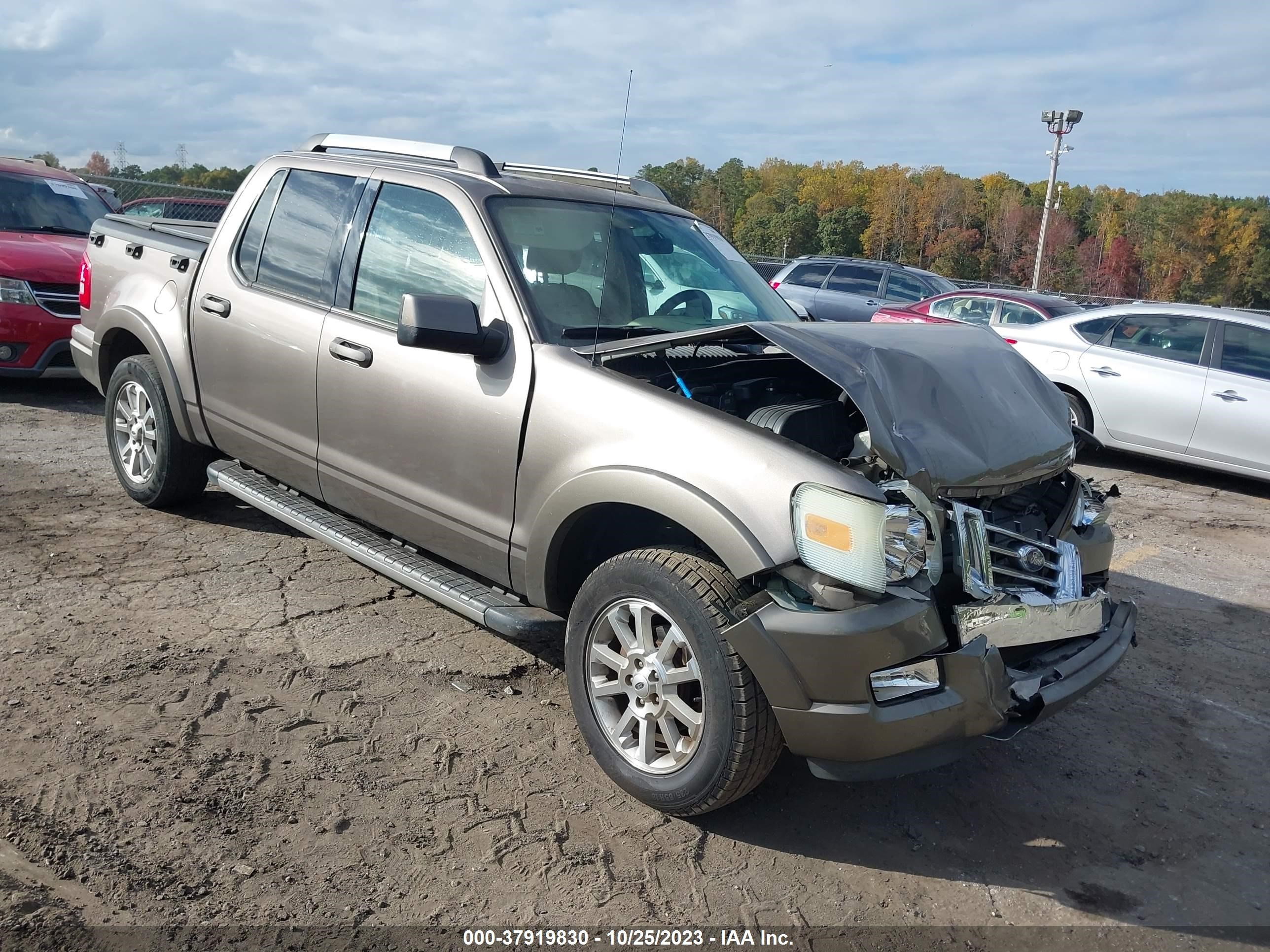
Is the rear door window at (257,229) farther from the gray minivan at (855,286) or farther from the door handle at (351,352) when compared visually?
the gray minivan at (855,286)

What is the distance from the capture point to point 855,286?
54.4 feet

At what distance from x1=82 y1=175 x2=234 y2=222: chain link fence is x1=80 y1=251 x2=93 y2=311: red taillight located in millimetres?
6043

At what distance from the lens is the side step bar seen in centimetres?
354

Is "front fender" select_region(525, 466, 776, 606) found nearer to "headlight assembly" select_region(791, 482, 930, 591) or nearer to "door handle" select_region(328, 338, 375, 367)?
"headlight assembly" select_region(791, 482, 930, 591)

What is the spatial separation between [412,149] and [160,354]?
1727 mm

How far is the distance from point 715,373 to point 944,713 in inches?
60.8

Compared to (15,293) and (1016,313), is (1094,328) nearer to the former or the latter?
(1016,313)

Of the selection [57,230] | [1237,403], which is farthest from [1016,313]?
[57,230]

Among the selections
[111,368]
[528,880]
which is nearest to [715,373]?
[528,880]

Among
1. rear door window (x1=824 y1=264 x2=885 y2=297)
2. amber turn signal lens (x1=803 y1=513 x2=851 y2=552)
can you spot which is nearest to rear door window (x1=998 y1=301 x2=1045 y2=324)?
rear door window (x1=824 y1=264 x2=885 y2=297)

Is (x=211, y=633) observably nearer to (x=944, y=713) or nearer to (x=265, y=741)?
(x=265, y=741)

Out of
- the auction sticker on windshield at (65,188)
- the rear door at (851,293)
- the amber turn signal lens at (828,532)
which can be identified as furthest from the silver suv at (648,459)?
the rear door at (851,293)

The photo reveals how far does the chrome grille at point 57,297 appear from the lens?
A: 8188mm

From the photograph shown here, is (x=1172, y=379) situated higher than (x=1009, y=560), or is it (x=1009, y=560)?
(x=1172, y=379)
